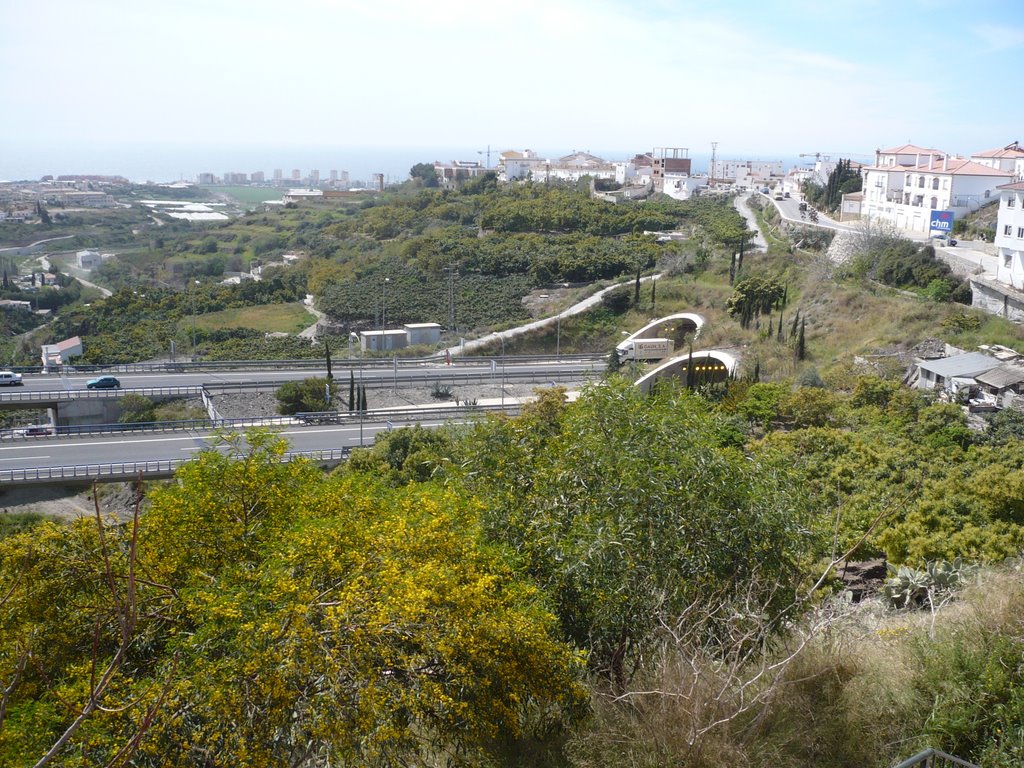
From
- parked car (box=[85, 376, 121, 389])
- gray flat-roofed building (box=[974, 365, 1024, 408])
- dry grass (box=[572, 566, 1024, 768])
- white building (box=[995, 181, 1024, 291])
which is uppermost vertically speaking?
white building (box=[995, 181, 1024, 291])

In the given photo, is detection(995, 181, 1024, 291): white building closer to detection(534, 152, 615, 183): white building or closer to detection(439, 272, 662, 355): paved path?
detection(439, 272, 662, 355): paved path

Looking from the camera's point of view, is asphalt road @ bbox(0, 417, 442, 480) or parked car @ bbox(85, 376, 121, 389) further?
parked car @ bbox(85, 376, 121, 389)

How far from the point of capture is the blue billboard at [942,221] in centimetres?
3875

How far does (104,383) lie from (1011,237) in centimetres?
3284

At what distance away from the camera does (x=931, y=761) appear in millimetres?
5043

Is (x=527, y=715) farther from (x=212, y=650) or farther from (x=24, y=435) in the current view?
(x=24, y=435)

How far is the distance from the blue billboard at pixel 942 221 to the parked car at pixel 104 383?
36.9 m

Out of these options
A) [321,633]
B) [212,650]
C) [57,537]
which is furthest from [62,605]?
[321,633]

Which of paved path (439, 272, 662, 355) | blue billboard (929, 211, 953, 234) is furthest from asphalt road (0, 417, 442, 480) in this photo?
blue billboard (929, 211, 953, 234)

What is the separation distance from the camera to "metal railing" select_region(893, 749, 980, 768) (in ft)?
15.5

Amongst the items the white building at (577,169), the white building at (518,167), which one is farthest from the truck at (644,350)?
the white building at (518,167)

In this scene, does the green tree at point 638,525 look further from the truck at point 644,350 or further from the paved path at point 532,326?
the paved path at point 532,326

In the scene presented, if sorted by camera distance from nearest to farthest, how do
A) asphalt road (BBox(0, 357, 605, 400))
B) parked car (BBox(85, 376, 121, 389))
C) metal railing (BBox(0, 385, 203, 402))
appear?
metal railing (BBox(0, 385, 203, 402))
parked car (BBox(85, 376, 121, 389))
asphalt road (BBox(0, 357, 605, 400))

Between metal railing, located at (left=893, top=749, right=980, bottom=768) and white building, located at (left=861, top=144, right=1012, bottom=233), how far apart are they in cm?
3939
